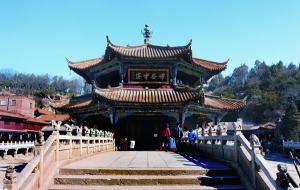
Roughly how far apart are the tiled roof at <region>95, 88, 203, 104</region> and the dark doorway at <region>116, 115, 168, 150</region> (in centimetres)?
171

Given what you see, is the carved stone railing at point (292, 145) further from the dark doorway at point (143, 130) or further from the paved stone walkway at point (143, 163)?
the paved stone walkway at point (143, 163)

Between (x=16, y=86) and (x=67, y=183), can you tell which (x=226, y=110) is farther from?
(x=16, y=86)

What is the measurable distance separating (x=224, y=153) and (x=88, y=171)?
426 cm

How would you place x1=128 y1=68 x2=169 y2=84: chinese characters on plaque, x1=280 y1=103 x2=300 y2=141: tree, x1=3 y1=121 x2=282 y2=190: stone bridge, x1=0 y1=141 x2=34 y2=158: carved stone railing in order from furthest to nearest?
x1=280 y1=103 x2=300 y2=141: tree, x1=0 y1=141 x2=34 y2=158: carved stone railing, x1=128 y1=68 x2=169 y2=84: chinese characters on plaque, x1=3 y1=121 x2=282 y2=190: stone bridge

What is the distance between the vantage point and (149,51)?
24.2 meters

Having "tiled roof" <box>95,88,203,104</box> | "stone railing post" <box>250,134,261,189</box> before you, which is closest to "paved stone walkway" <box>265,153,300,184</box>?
"tiled roof" <box>95,88,203,104</box>

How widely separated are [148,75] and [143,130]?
367 cm

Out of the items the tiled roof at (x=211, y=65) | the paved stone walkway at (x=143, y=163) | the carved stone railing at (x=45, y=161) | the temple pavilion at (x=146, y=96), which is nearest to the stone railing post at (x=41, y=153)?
the carved stone railing at (x=45, y=161)

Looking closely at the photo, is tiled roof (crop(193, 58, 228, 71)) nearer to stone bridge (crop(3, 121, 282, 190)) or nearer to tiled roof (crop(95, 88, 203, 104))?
tiled roof (crop(95, 88, 203, 104))

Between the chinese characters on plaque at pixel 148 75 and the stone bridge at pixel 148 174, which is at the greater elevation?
the chinese characters on plaque at pixel 148 75

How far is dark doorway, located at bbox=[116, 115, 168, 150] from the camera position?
911 inches

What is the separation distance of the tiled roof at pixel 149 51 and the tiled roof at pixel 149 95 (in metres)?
2.22

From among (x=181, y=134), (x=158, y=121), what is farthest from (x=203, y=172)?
(x=158, y=121)

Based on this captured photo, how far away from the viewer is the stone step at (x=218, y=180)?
828 centimetres
